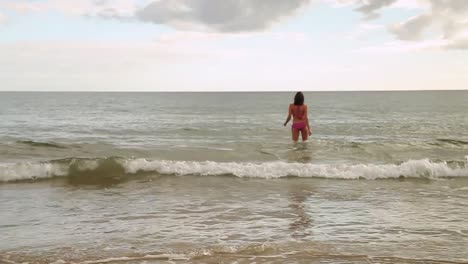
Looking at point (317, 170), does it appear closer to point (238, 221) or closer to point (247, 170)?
point (247, 170)

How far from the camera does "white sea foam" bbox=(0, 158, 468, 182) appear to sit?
32.9 feet

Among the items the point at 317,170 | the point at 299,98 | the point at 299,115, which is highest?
the point at 299,98

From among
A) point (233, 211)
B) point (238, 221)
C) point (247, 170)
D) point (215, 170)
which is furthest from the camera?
point (215, 170)

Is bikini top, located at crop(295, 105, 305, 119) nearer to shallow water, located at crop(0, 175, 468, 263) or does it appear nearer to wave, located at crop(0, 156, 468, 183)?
wave, located at crop(0, 156, 468, 183)

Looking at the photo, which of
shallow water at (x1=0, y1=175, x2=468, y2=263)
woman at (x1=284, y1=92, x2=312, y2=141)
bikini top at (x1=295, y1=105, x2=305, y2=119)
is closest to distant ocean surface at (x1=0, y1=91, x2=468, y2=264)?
shallow water at (x1=0, y1=175, x2=468, y2=263)

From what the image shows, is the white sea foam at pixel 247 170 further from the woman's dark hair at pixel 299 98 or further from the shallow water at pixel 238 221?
the woman's dark hair at pixel 299 98

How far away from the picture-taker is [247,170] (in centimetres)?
1034

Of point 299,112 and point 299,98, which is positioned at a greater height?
point 299,98

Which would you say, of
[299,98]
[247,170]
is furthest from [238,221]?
[299,98]

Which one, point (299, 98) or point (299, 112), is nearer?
point (299, 98)

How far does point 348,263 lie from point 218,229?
1821mm

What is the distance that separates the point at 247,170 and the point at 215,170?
77cm

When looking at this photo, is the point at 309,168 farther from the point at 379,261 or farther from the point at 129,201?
the point at 379,261

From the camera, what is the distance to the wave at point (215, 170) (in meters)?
10.0
